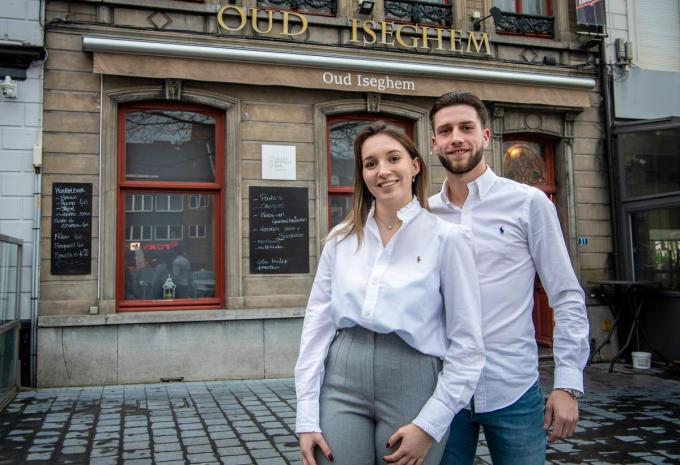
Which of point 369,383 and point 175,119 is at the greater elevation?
point 175,119

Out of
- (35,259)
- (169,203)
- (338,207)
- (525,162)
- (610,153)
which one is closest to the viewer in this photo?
(35,259)

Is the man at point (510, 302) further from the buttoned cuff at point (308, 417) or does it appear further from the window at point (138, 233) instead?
the window at point (138, 233)

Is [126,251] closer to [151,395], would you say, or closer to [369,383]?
[151,395]

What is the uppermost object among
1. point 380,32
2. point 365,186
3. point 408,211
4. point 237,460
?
point 380,32

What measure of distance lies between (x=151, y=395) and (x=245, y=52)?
4615 millimetres

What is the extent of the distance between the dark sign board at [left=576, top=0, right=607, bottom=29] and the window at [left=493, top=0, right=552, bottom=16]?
65cm

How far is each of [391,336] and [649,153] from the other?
31.3ft

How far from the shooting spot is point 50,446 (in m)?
5.15

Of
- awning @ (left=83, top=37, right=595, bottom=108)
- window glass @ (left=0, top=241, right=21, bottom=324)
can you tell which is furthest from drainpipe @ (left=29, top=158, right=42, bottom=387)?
awning @ (left=83, top=37, right=595, bottom=108)

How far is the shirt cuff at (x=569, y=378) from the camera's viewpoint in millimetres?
2168

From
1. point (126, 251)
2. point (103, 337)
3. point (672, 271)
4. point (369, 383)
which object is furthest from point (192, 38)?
A: point (672, 271)

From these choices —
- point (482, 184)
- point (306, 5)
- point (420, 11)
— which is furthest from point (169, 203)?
point (482, 184)

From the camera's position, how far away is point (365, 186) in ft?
7.44

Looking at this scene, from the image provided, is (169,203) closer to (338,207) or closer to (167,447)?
(338,207)
